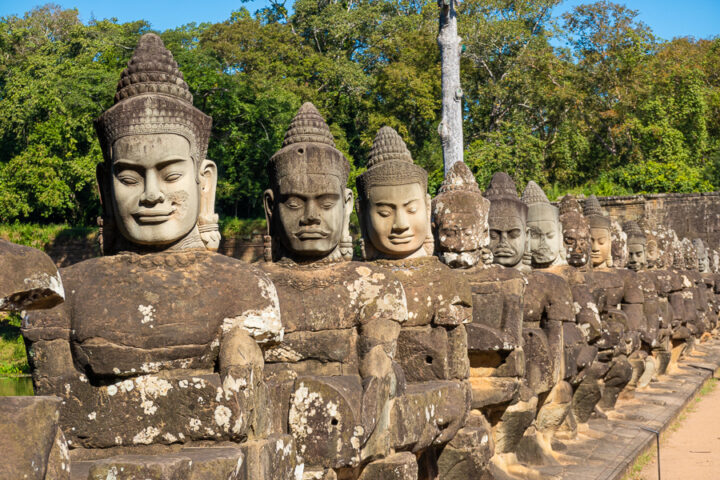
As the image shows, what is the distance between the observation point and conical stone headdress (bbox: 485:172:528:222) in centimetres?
806

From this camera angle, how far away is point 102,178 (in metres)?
4.15

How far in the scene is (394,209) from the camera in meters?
5.96

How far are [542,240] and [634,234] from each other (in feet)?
19.3

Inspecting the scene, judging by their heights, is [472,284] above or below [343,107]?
below

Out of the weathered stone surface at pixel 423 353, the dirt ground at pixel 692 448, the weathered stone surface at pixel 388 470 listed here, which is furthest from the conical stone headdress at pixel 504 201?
the weathered stone surface at pixel 388 470

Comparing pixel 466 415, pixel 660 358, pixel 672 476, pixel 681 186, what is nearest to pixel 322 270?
pixel 466 415

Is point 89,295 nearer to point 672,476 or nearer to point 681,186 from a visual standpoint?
point 672,476

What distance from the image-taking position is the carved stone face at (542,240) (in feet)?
30.5

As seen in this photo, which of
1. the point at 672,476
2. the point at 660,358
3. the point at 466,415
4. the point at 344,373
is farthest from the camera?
the point at 660,358

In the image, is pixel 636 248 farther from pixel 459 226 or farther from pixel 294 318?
pixel 294 318

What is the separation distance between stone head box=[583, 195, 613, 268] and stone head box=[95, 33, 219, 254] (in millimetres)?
8199

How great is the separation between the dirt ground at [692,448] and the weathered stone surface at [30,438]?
7.06 metres

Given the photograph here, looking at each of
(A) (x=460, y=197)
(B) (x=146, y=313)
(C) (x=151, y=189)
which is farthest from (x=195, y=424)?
(A) (x=460, y=197)

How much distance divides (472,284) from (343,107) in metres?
22.4
